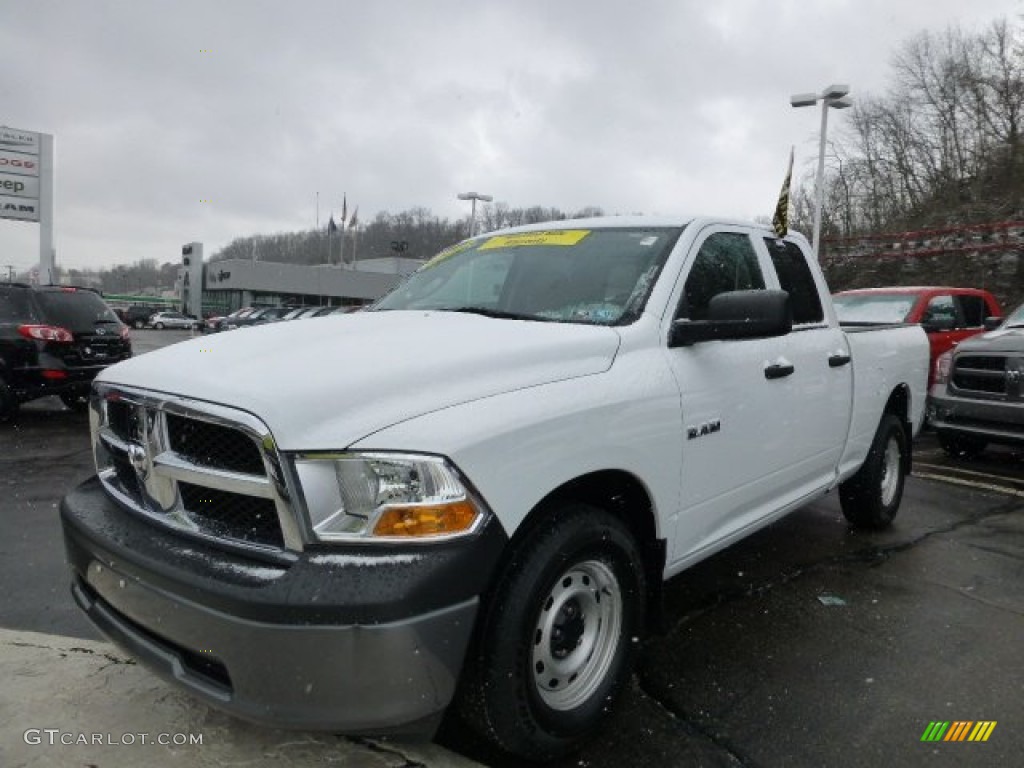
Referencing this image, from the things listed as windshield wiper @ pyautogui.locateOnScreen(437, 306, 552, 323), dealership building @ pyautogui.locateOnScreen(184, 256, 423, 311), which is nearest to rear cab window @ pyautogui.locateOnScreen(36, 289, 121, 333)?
windshield wiper @ pyautogui.locateOnScreen(437, 306, 552, 323)

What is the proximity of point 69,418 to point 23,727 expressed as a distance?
844cm

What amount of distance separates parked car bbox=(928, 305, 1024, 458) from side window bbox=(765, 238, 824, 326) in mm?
3756

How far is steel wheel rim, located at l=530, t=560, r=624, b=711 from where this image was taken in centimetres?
227

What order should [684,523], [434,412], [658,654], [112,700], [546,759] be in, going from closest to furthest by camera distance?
[434,412]
[546,759]
[112,700]
[684,523]
[658,654]

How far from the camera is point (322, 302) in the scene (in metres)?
71.8

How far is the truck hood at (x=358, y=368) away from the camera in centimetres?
197

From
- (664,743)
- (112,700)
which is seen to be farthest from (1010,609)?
A: (112,700)

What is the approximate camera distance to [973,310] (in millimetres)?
10305

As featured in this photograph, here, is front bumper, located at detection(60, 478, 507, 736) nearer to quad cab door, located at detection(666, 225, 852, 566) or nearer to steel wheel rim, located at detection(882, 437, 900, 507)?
quad cab door, located at detection(666, 225, 852, 566)

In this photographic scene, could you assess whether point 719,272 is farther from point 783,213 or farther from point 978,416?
point 978,416

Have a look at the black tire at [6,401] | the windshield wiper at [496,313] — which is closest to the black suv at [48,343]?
the black tire at [6,401]

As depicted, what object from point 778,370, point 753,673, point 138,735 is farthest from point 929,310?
point 138,735

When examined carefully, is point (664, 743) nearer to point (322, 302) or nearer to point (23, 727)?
point (23, 727)

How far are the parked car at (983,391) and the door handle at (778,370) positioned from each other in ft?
14.7
